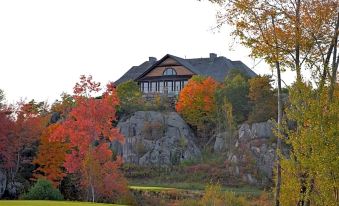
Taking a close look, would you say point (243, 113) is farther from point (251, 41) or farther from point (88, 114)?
point (251, 41)

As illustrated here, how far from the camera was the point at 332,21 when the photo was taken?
14117 mm

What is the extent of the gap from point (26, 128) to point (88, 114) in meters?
4.26

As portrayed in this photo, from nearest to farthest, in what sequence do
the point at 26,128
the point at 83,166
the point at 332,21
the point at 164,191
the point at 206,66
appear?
the point at 332,21, the point at 83,166, the point at 26,128, the point at 164,191, the point at 206,66

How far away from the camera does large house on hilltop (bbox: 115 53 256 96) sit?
58500 mm

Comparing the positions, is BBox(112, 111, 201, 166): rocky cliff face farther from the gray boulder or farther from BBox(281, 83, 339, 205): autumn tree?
BBox(281, 83, 339, 205): autumn tree

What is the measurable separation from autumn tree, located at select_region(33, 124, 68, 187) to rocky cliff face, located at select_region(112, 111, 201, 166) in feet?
45.4

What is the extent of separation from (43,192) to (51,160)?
10.5ft

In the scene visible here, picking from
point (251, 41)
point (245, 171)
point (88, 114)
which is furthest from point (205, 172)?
point (251, 41)

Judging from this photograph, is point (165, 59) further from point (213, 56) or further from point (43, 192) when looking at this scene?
point (43, 192)

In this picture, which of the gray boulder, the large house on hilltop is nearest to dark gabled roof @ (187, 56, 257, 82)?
the large house on hilltop

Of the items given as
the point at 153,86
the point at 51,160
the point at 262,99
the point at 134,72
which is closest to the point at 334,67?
the point at 51,160

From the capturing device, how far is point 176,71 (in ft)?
194

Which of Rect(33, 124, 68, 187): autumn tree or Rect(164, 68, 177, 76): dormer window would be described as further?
Rect(164, 68, 177, 76): dormer window

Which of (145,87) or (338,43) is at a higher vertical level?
(145,87)
